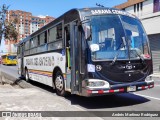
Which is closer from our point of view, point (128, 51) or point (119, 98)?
point (128, 51)

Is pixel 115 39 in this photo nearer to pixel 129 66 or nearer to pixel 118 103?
pixel 129 66

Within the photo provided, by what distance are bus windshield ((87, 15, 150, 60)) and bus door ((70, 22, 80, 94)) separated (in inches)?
27.8

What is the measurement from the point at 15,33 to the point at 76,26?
6889 millimetres

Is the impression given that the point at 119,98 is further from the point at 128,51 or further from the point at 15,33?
the point at 15,33

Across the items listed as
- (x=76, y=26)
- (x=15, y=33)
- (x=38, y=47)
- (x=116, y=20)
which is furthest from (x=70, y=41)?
(x=15, y=33)

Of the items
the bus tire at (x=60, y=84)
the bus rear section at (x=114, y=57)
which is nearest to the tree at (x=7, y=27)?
the bus tire at (x=60, y=84)

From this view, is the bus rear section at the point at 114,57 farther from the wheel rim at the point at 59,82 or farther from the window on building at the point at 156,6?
the window on building at the point at 156,6

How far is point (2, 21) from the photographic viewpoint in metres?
14.1

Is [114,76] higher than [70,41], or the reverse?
[70,41]

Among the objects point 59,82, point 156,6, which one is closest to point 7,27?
point 59,82

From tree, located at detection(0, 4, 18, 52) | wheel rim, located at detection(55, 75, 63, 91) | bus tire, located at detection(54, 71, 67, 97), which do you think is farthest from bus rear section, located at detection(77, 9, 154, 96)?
tree, located at detection(0, 4, 18, 52)

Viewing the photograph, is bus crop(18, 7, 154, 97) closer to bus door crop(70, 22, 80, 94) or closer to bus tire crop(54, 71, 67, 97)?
bus door crop(70, 22, 80, 94)

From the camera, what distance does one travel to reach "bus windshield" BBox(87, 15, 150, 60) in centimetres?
770

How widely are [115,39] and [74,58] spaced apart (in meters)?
1.40
